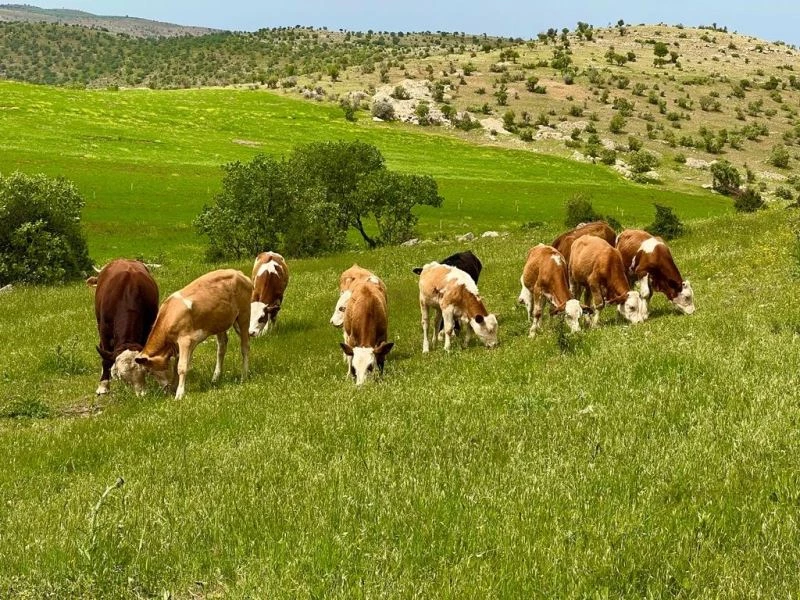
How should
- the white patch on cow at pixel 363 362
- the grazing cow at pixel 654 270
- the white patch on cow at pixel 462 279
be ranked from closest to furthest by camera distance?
the white patch on cow at pixel 363 362 → the white patch on cow at pixel 462 279 → the grazing cow at pixel 654 270

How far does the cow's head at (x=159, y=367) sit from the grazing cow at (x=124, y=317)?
217 millimetres

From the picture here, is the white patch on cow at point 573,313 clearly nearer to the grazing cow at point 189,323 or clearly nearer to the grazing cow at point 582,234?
the grazing cow at point 582,234

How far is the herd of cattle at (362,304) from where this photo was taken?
50.5ft

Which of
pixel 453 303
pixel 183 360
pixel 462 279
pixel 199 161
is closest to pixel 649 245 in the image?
pixel 462 279

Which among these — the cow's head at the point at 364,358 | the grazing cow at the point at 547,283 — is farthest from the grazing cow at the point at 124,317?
Result: the grazing cow at the point at 547,283

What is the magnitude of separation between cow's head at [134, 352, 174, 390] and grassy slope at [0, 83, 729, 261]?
3539 cm

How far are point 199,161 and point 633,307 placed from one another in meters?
71.3

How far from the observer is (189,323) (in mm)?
15609

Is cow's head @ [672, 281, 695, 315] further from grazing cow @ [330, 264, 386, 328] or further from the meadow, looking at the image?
grazing cow @ [330, 264, 386, 328]

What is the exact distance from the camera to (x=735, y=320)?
46.2ft

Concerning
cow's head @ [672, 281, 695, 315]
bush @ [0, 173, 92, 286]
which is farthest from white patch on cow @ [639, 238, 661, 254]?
bush @ [0, 173, 92, 286]

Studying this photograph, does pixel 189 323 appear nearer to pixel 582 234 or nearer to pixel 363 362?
pixel 363 362

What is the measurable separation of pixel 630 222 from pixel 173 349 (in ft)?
184

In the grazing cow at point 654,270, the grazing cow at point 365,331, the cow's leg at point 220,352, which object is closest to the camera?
the grazing cow at point 365,331
